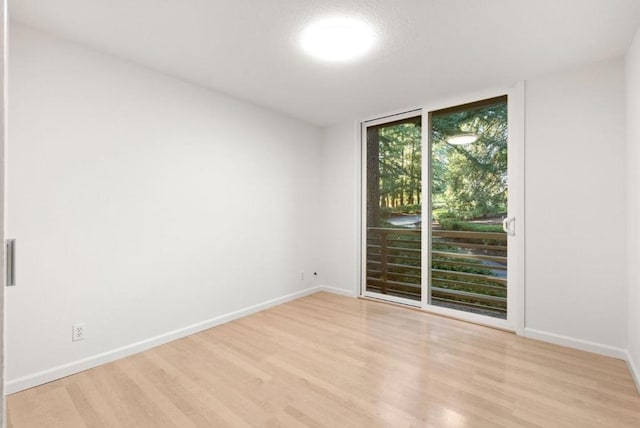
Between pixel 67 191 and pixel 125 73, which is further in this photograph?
pixel 125 73

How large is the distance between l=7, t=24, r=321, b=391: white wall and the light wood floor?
30 cm

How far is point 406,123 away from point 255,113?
186cm

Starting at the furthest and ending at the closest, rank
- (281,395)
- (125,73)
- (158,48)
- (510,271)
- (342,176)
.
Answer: (342,176) → (510,271) → (125,73) → (158,48) → (281,395)

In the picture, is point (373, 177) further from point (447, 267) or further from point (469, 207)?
point (447, 267)

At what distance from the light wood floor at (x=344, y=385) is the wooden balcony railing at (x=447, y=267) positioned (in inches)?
18.7

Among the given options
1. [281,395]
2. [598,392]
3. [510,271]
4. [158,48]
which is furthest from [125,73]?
[598,392]

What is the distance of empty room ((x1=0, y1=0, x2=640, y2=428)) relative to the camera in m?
1.92

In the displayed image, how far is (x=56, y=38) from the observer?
2154 millimetres

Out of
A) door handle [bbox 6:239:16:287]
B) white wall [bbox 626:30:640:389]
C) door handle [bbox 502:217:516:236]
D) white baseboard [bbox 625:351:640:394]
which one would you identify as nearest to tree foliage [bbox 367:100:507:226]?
door handle [bbox 502:217:516:236]

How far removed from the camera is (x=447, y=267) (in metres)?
3.51

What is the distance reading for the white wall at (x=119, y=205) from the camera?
2049 millimetres

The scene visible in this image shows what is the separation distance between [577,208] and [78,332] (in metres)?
4.10

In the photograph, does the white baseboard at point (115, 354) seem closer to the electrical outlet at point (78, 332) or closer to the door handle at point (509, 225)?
the electrical outlet at point (78, 332)

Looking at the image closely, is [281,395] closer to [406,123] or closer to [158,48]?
[158,48]
